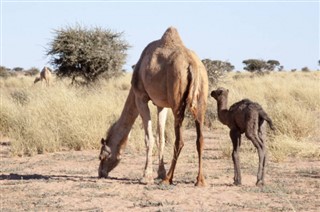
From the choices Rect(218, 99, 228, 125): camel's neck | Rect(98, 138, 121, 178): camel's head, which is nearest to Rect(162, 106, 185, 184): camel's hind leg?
Rect(218, 99, 228, 125): camel's neck

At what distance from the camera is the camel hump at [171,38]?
9484 millimetres

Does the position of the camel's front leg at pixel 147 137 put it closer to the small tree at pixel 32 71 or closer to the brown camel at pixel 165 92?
the brown camel at pixel 165 92

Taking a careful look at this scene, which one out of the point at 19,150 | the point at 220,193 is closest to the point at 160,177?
the point at 220,193

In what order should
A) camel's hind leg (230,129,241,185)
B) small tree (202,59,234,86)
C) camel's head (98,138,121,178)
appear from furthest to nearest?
1. small tree (202,59,234,86)
2. camel's head (98,138,121,178)
3. camel's hind leg (230,129,241,185)

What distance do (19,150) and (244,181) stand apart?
587 centimetres

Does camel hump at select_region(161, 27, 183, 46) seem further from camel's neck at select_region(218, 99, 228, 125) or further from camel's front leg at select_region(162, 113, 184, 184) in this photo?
camel's front leg at select_region(162, 113, 184, 184)

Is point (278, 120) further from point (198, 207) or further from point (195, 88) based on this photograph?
point (198, 207)

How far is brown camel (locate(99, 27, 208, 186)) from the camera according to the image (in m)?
8.73

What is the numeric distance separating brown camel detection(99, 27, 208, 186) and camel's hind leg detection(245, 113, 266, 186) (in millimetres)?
693

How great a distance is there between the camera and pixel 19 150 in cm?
1332

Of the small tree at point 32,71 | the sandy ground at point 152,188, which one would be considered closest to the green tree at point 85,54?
the sandy ground at point 152,188

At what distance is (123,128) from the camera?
10.2m

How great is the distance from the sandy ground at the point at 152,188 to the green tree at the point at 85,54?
44.6ft

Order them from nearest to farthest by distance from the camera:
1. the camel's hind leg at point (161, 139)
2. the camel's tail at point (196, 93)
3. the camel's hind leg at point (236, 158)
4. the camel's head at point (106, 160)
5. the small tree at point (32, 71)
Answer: the camel's tail at point (196, 93) < the camel's hind leg at point (236, 158) < the camel's hind leg at point (161, 139) < the camel's head at point (106, 160) < the small tree at point (32, 71)
